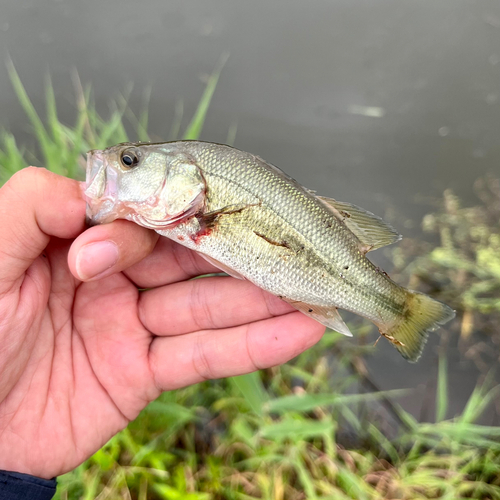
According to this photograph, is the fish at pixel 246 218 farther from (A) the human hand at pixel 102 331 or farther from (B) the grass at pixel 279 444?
(B) the grass at pixel 279 444

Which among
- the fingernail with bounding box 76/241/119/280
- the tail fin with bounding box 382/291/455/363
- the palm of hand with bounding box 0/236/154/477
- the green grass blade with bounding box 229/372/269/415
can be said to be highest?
the fingernail with bounding box 76/241/119/280

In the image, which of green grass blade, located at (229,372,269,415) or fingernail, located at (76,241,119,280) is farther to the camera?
green grass blade, located at (229,372,269,415)

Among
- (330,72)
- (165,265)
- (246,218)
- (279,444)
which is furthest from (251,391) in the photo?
(330,72)

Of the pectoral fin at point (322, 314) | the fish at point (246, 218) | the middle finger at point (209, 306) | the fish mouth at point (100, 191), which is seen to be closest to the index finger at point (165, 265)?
the middle finger at point (209, 306)

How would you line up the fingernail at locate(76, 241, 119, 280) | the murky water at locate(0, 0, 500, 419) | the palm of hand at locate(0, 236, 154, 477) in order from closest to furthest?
the fingernail at locate(76, 241, 119, 280), the palm of hand at locate(0, 236, 154, 477), the murky water at locate(0, 0, 500, 419)

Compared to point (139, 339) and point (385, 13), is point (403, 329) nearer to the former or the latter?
point (139, 339)

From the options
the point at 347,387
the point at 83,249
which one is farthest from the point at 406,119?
the point at 83,249

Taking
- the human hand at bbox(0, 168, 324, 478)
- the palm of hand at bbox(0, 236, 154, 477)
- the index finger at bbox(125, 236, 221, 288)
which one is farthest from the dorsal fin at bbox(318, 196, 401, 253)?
the palm of hand at bbox(0, 236, 154, 477)

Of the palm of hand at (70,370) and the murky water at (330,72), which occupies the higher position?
the murky water at (330,72)

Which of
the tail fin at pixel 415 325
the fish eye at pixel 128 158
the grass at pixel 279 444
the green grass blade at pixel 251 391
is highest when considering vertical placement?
the fish eye at pixel 128 158

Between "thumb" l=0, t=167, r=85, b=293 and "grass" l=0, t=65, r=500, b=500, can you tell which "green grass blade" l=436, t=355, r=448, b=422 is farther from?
"thumb" l=0, t=167, r=85, b=293
